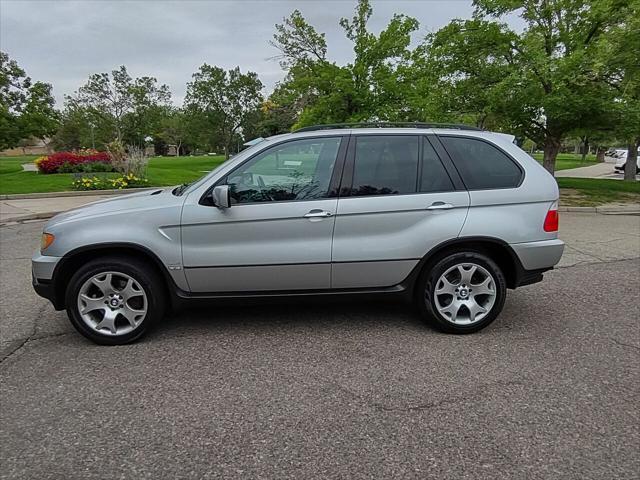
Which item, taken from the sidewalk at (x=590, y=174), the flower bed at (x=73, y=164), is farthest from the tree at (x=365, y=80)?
the sidewalk at (x=590, y=174)

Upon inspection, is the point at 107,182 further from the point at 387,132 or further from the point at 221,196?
the point at 387,132

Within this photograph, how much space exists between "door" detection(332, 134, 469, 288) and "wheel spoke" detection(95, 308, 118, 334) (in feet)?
6.10

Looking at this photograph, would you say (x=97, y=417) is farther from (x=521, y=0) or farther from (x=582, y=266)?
(x=521, y=0)

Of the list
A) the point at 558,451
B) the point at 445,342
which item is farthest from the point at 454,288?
the point at 558,451

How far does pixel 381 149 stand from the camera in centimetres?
381

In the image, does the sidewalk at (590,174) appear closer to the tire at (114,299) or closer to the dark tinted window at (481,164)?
the dark tinted window at (481,164)

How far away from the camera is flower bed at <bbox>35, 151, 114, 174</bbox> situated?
19.2 meters

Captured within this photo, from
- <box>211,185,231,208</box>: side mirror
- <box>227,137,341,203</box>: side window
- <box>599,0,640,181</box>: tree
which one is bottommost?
<box>211,185,231,208</box>: side mirror

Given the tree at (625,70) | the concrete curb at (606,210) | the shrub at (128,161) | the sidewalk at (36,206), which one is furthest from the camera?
the shrub at (128,161)

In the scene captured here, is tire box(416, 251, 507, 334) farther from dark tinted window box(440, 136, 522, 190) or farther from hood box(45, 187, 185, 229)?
hood box(45, 187, 185, 229)

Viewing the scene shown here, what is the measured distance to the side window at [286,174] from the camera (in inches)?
143

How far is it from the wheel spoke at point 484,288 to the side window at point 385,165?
1013mm

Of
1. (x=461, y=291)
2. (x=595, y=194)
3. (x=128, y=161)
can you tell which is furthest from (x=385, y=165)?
(x=128, y=161)

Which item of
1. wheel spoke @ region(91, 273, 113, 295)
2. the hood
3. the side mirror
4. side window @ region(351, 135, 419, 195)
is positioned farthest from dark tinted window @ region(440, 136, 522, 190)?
wheel spoke @ region(91, 273, 113, 295)
